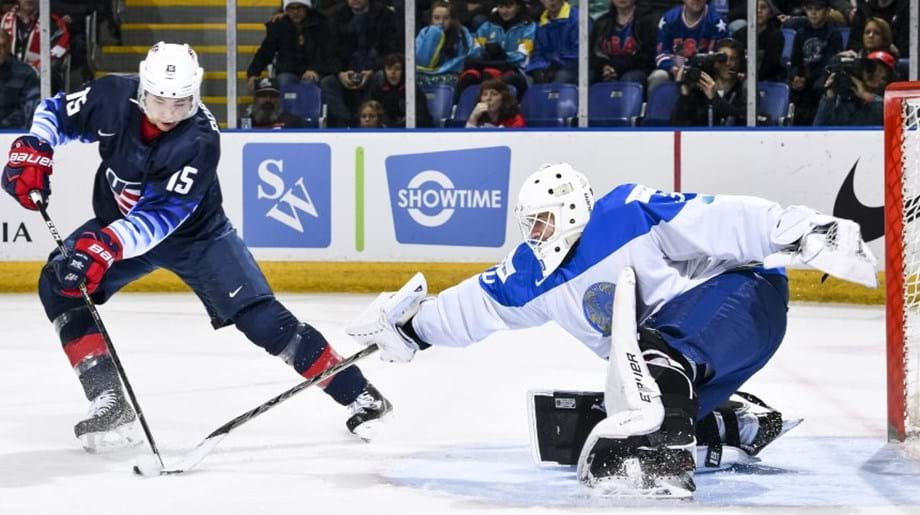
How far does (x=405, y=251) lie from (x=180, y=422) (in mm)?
3007

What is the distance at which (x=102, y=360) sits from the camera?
3.96 meters

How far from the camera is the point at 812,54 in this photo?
7.36 m

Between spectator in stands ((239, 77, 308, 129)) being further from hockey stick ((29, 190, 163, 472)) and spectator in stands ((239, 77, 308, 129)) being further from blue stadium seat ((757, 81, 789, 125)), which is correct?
hockey stick ((29, 190, 163, 472))

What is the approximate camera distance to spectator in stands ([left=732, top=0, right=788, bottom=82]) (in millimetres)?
7246

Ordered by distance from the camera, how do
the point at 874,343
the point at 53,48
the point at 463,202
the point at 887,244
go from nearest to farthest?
1. the point at 887,244
2. the point at 874,343
3. the point at 463,202
4. the point at 53,48

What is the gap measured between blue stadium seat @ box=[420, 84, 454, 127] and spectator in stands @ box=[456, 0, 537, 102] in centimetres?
17

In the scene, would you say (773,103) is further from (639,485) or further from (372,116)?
(639,485)

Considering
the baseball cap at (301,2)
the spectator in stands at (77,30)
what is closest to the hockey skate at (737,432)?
the baseball cap at (301,2)

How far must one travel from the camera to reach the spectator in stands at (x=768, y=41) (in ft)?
23.8

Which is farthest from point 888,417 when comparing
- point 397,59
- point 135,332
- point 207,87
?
point 207,87

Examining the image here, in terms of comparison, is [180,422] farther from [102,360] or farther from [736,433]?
[736,433]

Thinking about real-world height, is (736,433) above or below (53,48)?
below

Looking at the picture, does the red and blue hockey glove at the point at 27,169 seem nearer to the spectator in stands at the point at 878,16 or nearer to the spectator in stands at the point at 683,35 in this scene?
the spectator in stands at the point at 683,35

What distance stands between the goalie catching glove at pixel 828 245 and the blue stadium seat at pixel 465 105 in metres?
4.45
